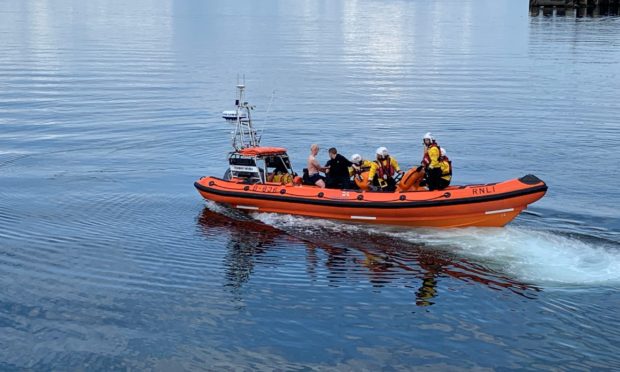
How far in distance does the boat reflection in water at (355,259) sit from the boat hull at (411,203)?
0.57m

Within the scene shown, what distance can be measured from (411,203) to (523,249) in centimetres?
263

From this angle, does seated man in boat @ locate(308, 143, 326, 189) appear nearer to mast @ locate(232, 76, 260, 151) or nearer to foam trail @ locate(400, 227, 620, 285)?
mast @ locate(232, 76, 260, 151)

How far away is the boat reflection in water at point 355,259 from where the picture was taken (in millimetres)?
14648

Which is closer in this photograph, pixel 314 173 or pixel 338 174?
pixel 338 174

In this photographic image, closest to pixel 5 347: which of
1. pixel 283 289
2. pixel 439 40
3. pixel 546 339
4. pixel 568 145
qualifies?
pixel 283 289

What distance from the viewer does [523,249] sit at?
52.3 feet

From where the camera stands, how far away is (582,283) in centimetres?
1405

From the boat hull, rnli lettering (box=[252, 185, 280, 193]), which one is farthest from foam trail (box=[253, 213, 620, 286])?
rnli lettering (box=[252, 185, 280, 193])

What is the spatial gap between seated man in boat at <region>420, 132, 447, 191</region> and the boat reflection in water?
1540 mm

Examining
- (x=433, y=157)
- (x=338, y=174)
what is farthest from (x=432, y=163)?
(x=338, y=174)

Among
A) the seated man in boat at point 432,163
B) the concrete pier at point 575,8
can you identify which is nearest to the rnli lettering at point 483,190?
the seated man in boat at point 432,163

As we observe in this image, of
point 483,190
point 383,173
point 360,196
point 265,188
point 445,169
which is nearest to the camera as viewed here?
point 483,190

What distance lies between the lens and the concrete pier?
81.8m

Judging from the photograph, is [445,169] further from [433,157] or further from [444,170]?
[433,157]
